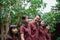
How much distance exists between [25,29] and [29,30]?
0.59 feet

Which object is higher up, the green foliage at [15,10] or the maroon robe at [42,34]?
the green foliage at [15,10]

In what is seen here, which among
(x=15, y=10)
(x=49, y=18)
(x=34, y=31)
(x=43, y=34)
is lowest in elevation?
(x=43, y=34)

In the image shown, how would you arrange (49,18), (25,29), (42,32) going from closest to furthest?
(25,29)
(42,32)
(49,18)

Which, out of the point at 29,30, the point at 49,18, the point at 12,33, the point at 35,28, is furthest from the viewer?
the point at 49,18

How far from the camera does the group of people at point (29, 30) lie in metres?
9.41

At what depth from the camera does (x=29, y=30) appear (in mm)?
9852

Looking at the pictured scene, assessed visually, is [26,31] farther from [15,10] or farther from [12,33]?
[15,10]

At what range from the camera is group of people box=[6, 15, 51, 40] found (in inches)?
371

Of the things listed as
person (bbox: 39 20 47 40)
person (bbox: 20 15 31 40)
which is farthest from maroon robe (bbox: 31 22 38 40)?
person (bbox: 39 20 47 40)

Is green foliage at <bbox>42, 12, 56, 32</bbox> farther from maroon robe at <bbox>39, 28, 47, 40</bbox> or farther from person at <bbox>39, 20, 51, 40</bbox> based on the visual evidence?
maroon robe at <bbox>39, 28, 47, 40</bbox>

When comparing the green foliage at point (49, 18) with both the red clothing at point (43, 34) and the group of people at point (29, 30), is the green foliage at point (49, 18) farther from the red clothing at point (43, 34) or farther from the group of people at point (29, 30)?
the group of people at point (29, 30)

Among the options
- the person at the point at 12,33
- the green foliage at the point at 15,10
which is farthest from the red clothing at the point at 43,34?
the person at the point at 12,33

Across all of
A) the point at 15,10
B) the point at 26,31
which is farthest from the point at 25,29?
the point at 15,10

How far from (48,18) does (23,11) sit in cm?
158
